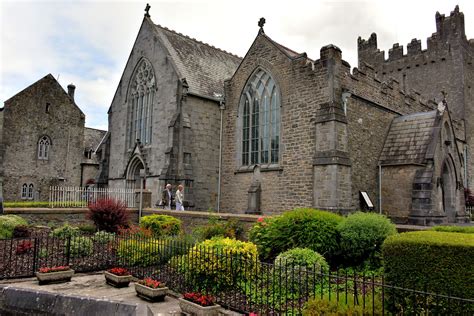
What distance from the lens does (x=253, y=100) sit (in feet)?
71.0

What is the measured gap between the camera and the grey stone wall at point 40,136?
3212cm

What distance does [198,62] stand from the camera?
2511 centimetres

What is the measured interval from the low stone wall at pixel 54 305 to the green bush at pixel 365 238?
23.7 ft

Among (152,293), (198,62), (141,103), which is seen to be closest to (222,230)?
(152,293)

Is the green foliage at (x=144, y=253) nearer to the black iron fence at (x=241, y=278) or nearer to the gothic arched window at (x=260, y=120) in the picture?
the black iron fence at (x=241, y=278)

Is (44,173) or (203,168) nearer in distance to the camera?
(203,168)

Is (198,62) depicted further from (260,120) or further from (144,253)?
(144,253)

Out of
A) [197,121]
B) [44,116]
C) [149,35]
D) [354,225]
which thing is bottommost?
[354,225]

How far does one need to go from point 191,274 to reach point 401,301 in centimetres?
480

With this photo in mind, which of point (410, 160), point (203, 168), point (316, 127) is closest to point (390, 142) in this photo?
point (410, 160)

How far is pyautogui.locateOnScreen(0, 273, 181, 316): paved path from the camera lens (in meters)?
8.06

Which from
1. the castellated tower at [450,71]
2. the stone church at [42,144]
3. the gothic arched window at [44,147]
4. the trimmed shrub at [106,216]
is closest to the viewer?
the trimmed shrub at [106,216]

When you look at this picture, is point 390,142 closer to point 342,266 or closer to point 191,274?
point 342,266

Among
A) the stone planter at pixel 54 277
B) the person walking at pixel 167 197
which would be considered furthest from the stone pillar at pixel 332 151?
the stone planter at pixel 54 277
